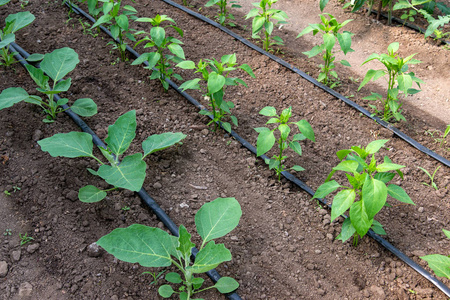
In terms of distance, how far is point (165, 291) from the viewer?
2.07 meters

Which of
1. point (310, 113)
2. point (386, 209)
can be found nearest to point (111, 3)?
point (310, 113)

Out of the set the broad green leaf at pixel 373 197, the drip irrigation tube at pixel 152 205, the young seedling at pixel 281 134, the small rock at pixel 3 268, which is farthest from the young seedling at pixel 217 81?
the small rock at pixel 3 268

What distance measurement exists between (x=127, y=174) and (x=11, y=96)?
4.05ft

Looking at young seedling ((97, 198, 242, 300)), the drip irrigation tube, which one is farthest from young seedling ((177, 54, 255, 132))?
young seedling ((97, 198, 242, 300))

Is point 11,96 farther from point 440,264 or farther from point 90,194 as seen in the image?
point 440,264

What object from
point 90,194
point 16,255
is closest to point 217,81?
point 90,194

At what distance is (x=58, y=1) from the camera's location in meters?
4.67

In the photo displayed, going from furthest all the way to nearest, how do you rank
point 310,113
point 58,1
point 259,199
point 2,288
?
point 58,1, point 310,113, point 259,199, point 2,288

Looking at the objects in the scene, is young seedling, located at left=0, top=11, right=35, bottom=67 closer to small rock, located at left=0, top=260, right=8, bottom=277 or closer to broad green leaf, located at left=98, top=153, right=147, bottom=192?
broad green leaf, located at left=98, top=153, right=147, bottom=192

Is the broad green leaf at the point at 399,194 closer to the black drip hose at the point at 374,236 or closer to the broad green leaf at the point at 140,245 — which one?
the black drip hose at the point at 374,236

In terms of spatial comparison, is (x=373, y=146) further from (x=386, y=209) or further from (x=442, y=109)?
Answer: (x=442, y=109)

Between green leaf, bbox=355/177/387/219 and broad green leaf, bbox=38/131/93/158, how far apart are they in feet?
5.84

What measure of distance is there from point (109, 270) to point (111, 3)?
2.44 m

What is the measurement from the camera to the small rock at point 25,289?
2.11 meters
